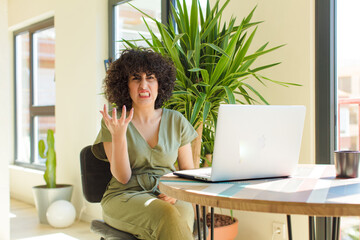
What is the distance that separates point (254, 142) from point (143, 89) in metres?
0.80

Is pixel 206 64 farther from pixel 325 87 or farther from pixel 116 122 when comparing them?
pixel 116 122

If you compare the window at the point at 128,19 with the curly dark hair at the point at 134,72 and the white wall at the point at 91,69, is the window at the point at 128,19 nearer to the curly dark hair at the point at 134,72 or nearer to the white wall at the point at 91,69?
the white wall at the point at 91,69

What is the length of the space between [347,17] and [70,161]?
3.25 meters

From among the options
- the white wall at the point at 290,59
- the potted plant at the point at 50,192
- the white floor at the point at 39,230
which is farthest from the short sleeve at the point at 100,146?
the potted plant at the point at 50,192

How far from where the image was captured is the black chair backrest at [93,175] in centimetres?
213

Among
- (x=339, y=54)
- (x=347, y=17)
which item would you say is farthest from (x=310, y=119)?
(x=347, y=17)

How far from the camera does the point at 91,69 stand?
446 cm

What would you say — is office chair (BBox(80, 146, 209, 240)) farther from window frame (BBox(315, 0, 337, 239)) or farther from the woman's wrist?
window frame (BBox(315, 0, 337, 239))

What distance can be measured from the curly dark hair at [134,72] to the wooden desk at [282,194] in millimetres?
728

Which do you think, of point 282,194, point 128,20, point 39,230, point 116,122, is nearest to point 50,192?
point 39,230

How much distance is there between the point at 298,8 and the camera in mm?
2631

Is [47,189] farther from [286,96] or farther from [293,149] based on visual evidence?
[293,149]

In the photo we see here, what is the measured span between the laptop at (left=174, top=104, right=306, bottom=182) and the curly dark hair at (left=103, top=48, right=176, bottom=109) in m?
0.77

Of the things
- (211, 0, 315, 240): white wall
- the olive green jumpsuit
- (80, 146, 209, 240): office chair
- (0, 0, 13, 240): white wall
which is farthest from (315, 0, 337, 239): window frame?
(0, 0, 13, 240): white wall
